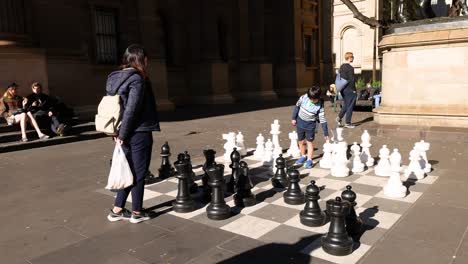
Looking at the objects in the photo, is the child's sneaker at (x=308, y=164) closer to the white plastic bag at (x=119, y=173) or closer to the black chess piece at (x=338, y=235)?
the black chess piece at (x=338, y=235)

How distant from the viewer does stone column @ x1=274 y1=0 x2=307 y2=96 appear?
23.5 m

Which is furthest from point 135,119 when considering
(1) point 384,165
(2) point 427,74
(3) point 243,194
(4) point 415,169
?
(2) point 427,74

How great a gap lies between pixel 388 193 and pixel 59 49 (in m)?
12.0

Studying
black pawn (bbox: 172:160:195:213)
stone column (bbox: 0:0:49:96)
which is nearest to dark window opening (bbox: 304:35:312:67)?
stone column (bbox: 0:0:49:96)

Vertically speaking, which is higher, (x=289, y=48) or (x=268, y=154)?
(x=289, y=48)

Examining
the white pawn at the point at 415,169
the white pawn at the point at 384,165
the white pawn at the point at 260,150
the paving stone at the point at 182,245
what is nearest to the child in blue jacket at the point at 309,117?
the white pawn at the point at 260,150

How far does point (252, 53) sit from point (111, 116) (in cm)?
1876

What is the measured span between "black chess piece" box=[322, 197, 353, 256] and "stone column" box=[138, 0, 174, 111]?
1377cm

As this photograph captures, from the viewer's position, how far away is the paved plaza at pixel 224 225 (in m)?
3.31

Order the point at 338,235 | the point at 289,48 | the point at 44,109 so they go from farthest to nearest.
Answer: the point at 289,48 → the point at 44,109 → the point at 338,235

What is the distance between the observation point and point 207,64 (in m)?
19.2

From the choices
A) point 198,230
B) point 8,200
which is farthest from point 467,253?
point 8,200

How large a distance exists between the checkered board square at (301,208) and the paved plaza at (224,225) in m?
0.01

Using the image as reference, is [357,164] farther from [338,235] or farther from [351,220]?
[338,235]
